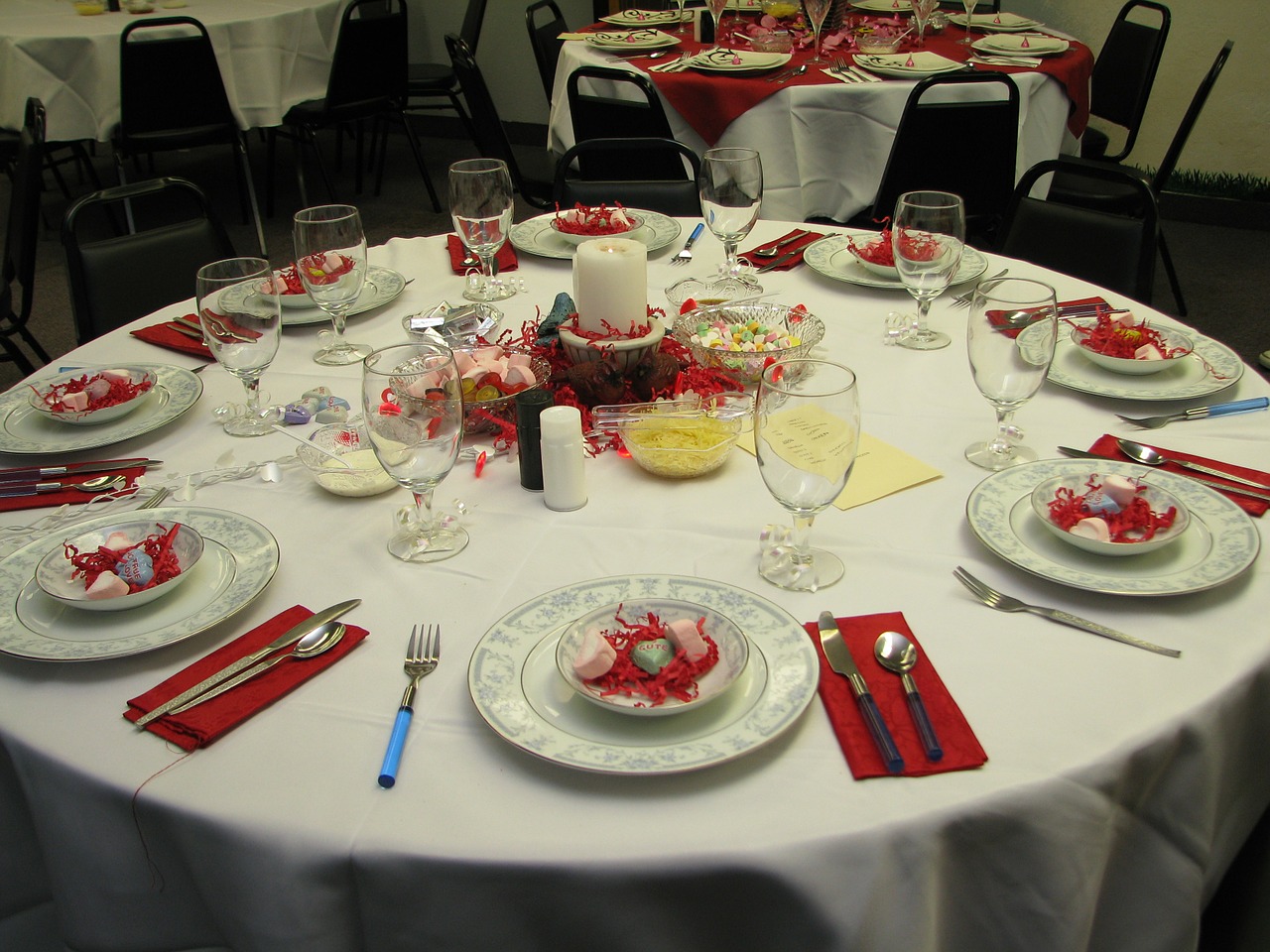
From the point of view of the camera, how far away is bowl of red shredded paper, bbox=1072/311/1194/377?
1.36m

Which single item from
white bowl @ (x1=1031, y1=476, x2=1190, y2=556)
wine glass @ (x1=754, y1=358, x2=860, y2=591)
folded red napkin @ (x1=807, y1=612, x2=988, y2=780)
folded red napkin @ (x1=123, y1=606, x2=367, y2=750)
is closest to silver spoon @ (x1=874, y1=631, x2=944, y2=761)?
folded red napkin @ (x1=807, y1=612, x2=988, y2=780)

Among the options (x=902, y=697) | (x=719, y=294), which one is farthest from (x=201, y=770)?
(x=719, y=294)

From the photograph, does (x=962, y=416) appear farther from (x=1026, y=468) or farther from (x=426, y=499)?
(x=426, y=499)

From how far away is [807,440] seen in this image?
95 centimetres

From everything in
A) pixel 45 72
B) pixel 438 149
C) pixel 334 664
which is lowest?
pixel 438 149

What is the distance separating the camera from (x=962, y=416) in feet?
4.36

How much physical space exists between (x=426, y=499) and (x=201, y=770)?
0.38 meters

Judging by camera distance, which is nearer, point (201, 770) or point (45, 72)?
point (201, 770)

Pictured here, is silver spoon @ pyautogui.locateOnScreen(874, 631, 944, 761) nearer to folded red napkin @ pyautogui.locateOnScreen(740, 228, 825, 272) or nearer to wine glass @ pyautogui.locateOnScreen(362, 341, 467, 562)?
wine glass @ pyautogui.locateOnScreen(362, 341, 467, 562)

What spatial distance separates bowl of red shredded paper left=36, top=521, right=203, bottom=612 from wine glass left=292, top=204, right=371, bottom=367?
0.55m

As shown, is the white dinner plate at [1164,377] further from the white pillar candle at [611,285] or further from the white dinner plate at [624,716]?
the white dinner plate at [624,716]

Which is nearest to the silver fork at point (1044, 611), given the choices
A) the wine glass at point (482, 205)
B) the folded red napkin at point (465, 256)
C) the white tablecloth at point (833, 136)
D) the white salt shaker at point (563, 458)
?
the white salt shaker at point (563, 458)

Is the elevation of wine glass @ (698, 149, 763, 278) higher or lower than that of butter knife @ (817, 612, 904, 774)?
higher

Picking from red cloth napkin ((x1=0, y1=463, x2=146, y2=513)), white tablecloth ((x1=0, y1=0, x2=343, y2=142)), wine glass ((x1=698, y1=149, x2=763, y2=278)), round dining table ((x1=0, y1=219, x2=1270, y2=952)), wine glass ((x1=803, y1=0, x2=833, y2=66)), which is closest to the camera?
round dining table ((x1=0, y1=219, x2=1270, y2=952))
